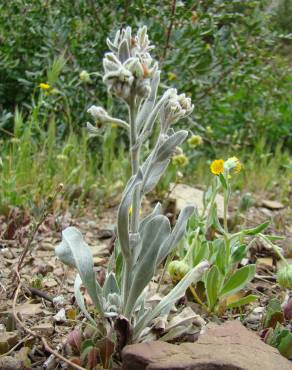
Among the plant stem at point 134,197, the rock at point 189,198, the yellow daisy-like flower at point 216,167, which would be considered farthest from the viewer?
the rock at point 189,198

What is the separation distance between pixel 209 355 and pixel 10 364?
51cm

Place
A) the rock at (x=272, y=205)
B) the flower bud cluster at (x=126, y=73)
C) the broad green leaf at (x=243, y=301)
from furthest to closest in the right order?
the rock at (x=272, y=205), the broad green leaf at (x=243, y=301), the flower bud cluster at (x=126, y=73)

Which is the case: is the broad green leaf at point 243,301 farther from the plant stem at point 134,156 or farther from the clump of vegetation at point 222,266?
the plant stem at point 134,156

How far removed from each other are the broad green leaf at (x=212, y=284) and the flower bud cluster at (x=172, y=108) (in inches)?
20.9

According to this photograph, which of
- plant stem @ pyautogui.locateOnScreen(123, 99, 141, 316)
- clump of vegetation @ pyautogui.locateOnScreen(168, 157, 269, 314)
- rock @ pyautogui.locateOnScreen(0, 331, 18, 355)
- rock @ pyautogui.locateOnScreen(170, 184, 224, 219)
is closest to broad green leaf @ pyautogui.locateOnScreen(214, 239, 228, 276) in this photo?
clump of vegetation @ pyautogui.locateOnScreen(168, 157, 269, 314)

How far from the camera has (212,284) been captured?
71.3 inches

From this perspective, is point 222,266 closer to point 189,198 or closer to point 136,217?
point 136,217

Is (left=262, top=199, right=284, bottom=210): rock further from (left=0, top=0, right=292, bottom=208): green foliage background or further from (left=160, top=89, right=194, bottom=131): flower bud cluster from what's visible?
(left=160, top=89, right=194, bottom=131): flower bud cluster

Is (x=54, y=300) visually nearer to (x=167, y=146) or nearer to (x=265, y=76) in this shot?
(x=167, y=146)

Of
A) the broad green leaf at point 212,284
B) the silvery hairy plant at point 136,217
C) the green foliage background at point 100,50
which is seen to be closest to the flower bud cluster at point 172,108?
the silvery hairy plant at point 136,217

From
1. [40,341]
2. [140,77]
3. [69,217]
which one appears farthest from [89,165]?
[140,77]

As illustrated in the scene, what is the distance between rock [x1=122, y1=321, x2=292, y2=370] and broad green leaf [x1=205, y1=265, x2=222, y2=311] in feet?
1.02

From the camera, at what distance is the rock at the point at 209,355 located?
130 cm

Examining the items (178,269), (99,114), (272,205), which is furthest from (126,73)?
(272,205)
